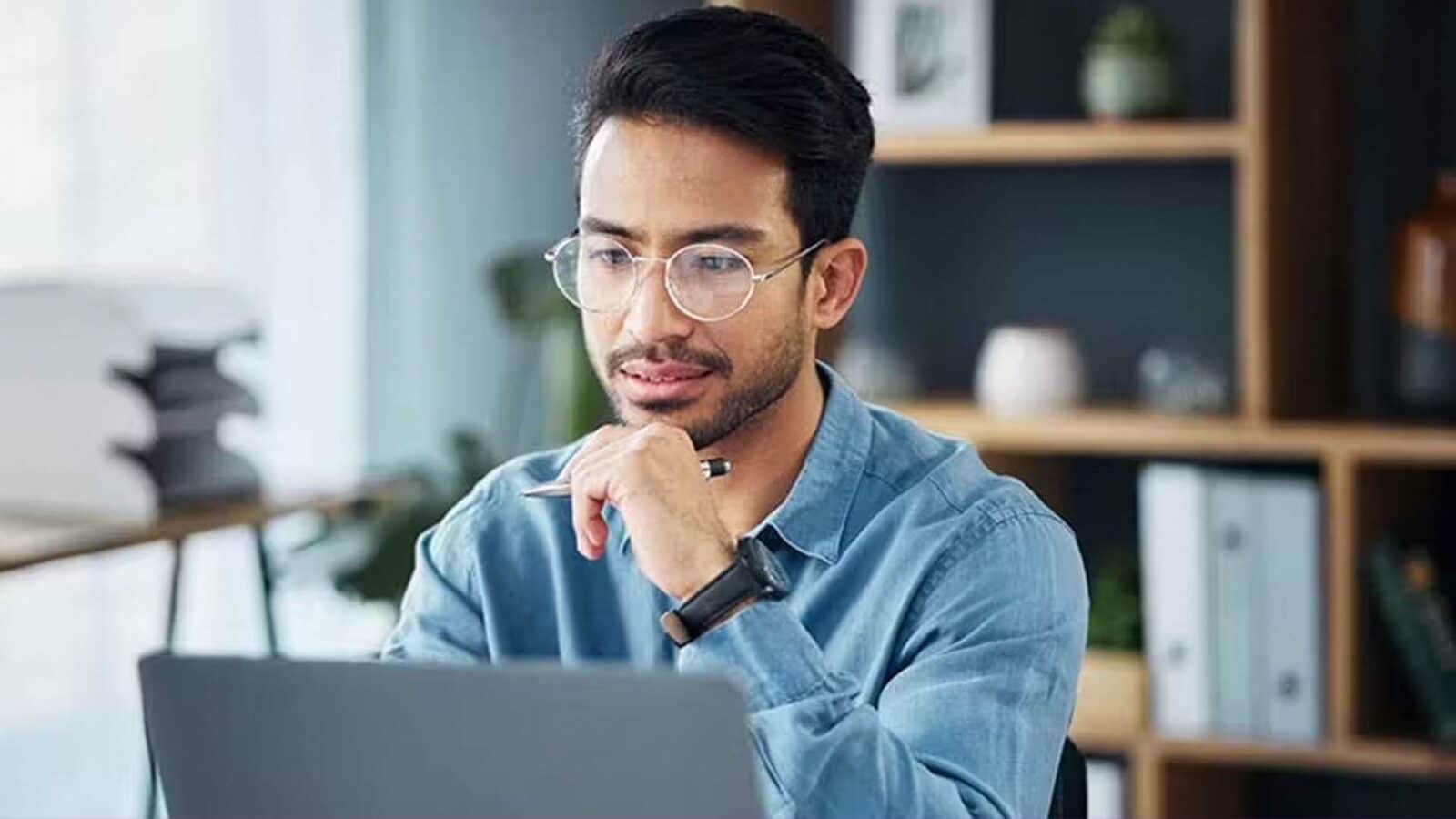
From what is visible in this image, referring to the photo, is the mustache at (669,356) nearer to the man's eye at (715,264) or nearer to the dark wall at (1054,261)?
the man's eye at (715,264)

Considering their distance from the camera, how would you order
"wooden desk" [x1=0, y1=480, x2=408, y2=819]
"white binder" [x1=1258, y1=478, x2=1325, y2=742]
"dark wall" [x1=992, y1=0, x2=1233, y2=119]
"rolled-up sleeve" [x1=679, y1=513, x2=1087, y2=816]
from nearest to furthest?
1. "rolled-up sleeve" [x1=679, y1=513, x2=1087, y2=816]
2. "wooden desk" [x1=0, y1=480, x2=408, y2=819]
3. "white binder" [x1=1258, y1=478, x2=1325, y2=742]
4. "dark wall" [x1=992, y1=0, x2=1233, y2=119]

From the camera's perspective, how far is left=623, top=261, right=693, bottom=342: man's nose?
1.77m

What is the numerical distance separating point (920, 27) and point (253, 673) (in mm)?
2498

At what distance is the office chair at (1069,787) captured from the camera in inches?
71.7

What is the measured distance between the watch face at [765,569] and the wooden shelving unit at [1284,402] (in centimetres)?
186

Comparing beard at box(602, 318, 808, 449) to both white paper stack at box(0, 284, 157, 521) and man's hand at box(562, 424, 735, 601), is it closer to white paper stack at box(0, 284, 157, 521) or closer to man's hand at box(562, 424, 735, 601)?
man's hand at box(562, 424, 735, 601)

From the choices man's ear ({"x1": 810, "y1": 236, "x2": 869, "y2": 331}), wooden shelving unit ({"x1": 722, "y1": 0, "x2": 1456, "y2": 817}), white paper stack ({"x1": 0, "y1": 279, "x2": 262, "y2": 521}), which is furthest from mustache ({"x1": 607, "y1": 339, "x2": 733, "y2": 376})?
wooden shelving unit ({"x1": 722, "y1": 0, "x2": 1456, "y2": 817})

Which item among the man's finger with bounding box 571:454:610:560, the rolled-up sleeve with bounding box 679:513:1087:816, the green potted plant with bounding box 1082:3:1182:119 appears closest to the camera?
the rolled-up sleeve with bounding box 679:513:1087:816

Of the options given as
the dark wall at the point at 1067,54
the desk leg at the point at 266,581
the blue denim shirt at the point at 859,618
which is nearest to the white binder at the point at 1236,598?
the dark wall at the point at 1067,54

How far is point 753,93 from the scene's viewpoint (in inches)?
71.1

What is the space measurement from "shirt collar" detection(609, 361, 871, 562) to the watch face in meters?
0.19

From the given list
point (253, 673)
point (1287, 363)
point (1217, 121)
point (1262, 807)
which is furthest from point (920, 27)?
point (253, 673)

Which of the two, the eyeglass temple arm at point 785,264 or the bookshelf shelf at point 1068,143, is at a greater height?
the bookshelf shelf at point 1068,143

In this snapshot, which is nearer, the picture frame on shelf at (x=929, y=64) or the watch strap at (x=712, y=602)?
the watch strap at (x=712, y=602)
